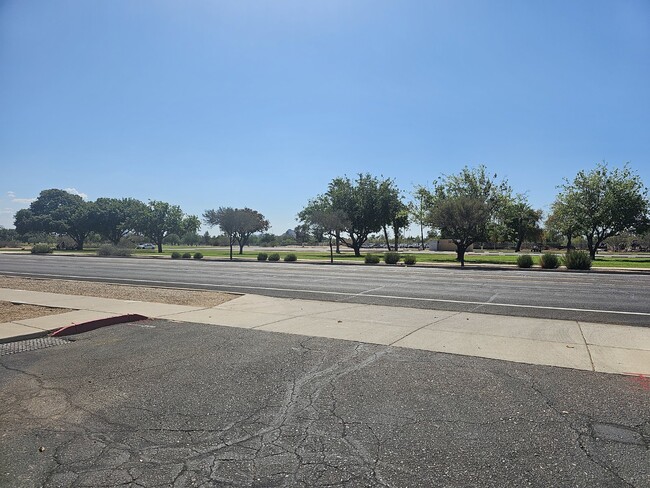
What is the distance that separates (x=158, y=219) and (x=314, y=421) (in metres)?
70.4

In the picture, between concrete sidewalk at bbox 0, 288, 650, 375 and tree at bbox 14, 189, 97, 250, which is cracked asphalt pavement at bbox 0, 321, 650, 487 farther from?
tree at bbox 14, 189, 97, 250

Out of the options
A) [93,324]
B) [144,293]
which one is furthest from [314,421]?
[144,293]

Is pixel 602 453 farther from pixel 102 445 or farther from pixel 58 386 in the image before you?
pixel 58 386

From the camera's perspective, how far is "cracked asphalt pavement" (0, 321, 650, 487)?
140 inches

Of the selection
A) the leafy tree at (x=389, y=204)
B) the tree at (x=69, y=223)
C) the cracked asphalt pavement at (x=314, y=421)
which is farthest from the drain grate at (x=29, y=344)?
the tree at (x=69, y=223)

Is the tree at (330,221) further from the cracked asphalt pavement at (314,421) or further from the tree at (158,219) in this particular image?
→ the cracked asphalt pavement at (314,421)

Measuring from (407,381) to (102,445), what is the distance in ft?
11.2

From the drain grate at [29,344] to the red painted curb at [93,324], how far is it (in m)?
0.29

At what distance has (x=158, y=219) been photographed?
70.1 m

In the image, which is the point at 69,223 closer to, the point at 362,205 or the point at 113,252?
the point at 113,252

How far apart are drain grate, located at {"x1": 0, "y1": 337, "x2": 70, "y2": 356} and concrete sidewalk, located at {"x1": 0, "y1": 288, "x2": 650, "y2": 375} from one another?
24cm

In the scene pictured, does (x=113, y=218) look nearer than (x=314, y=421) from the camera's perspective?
No

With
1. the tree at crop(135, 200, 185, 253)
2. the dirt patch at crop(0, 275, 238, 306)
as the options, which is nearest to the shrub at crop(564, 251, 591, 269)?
the dirt patch at crop(0, 275, 238, 306)

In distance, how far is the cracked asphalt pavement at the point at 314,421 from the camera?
3545 mm
